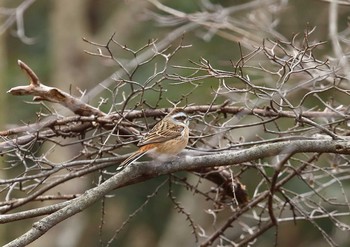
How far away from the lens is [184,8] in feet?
43.9

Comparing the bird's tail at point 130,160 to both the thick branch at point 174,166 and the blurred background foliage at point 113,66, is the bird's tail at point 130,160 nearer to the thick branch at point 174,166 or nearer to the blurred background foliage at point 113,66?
the thick branch at point 174,166

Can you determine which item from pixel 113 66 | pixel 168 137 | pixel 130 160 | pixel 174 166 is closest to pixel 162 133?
pixel 168 137

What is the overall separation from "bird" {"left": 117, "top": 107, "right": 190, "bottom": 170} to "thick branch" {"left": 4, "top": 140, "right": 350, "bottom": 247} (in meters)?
0.41

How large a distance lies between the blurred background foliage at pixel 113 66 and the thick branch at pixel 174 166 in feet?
22.4

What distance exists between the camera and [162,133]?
17.5ft

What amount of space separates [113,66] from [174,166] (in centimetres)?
767

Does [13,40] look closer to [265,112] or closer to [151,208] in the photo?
[151,208]

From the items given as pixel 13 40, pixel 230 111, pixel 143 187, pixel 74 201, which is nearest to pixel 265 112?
pixel 230 111

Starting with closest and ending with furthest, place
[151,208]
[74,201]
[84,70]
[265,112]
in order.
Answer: [74,201] → [265,112] → [84,70] → [151,208]

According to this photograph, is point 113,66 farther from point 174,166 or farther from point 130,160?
point 174,166

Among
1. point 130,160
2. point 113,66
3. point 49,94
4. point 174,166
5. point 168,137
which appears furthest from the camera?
point 113,66

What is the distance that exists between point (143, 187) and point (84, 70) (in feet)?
7.20

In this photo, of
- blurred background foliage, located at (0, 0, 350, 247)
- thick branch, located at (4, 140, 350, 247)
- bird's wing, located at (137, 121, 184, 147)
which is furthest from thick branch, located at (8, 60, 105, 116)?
blurred background foliage, located at (0, 0, 350, 247)

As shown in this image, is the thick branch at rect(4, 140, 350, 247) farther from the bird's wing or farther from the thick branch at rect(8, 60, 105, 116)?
the thick branch at rect(8, 60, 105, 116)
